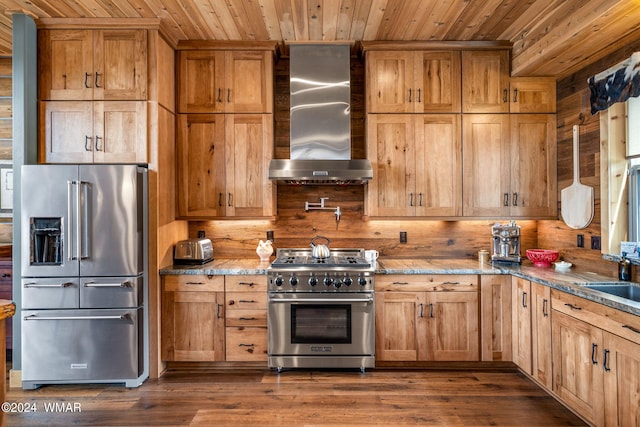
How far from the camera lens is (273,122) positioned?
3.57m

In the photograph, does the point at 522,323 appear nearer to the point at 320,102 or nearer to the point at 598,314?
the point at 598,314

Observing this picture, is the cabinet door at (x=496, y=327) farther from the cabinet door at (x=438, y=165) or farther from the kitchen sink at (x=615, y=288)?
the cabinet door at (x=438, y=165)

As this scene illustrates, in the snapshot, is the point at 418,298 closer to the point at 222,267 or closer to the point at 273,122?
the point at 222,267

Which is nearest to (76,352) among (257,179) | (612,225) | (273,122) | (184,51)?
(257,179)

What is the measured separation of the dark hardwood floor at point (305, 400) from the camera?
2.51m

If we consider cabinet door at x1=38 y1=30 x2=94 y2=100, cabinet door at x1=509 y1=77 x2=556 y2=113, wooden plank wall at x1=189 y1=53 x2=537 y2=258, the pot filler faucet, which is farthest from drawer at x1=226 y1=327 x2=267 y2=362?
cabinet door at x1=509 y1=77 x2=556 y2=113

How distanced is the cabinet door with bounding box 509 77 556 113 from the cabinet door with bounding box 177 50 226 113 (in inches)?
105

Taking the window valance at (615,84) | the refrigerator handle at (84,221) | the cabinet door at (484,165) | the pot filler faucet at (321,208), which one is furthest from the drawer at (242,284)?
the window valance at (615,84)

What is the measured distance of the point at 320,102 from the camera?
3.50 m

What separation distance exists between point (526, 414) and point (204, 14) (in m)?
3.73

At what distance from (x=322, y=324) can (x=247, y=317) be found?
0.63 metres

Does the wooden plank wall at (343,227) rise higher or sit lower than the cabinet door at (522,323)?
higher

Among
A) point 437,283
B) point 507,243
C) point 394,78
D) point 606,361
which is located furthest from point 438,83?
point 606,361

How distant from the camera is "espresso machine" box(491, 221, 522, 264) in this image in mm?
3432
